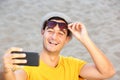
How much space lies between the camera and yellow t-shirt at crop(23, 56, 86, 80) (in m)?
1.78

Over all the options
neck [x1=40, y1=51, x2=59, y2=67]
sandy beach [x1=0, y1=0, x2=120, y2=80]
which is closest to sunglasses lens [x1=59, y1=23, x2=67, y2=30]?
neck [x1=40, y1=51, x2=59, y2=67]

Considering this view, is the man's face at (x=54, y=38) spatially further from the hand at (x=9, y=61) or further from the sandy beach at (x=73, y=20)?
the sandy beach at (x=73, y=20)

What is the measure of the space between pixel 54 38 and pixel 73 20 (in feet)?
11.4

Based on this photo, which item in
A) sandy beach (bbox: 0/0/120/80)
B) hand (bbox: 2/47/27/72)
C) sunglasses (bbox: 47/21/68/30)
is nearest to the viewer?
hand (bbox: 2/47/27/72)

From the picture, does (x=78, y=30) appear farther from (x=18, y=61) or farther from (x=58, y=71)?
(x=18, y=61)

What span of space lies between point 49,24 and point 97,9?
4023mm

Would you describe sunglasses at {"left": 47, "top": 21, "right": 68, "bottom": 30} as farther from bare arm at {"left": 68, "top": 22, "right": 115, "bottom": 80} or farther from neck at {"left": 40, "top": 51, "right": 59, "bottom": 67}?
neck at {"left": 40, "top": 51, "right": 59, "bottom": 67}

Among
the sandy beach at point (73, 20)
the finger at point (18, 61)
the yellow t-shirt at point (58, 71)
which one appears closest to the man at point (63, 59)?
the yellow t-shirt at point (58, 71)

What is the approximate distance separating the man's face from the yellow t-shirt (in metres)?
0.09

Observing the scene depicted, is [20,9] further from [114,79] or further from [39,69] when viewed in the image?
[39,69]

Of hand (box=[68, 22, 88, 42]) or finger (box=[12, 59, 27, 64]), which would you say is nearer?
finger (box=[12, 59, 27, 64])

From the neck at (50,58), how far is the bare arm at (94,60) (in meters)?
0.16

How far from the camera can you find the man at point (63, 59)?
1.83 meters

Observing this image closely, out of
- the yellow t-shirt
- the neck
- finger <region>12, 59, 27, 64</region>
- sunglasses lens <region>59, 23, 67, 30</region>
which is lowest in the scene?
the yellow t-shirt
